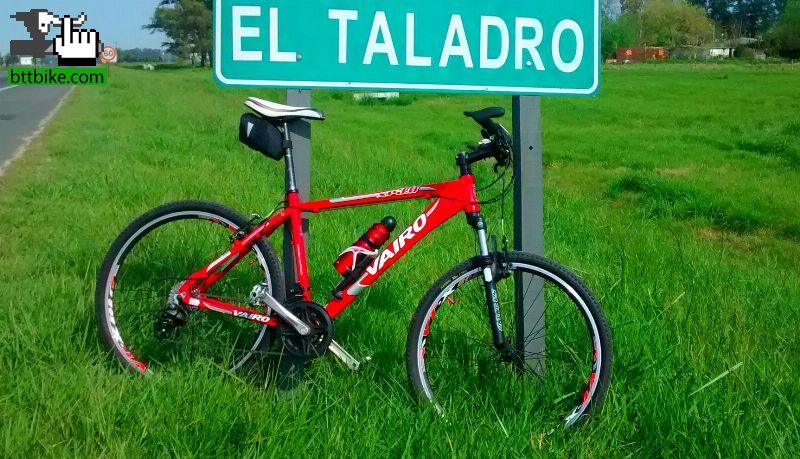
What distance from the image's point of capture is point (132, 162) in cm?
864

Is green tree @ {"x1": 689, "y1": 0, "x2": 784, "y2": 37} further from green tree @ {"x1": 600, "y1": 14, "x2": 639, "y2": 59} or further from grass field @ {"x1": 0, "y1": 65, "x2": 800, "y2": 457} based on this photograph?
grass field @ {"x1": 0, "y1": 65, "x2": 800, "y2": 457}

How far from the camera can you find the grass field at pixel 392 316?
7.72ft

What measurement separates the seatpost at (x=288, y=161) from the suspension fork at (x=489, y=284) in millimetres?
718

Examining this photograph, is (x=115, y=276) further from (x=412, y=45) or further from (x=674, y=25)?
(x=674, y=25)

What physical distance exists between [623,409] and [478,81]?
139 centimetres

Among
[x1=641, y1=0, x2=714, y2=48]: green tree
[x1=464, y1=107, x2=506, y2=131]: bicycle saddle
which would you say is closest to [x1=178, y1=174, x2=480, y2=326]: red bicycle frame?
[x1=464, y1=107, x2=506, y2=131]: bicycle saddle

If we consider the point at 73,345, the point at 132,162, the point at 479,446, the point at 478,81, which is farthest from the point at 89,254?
the point at 132,162

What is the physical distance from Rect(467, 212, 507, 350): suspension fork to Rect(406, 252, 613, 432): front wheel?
0.03m

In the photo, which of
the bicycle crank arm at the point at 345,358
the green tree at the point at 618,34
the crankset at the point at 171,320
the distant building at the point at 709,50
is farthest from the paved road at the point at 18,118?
the distant building at the point at 709,50

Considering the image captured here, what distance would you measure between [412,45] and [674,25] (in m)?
116

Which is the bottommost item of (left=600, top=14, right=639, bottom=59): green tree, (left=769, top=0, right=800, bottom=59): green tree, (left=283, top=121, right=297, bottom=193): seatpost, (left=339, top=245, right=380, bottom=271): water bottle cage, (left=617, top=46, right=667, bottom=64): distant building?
(left=339, top=245, right=380, bottom=271): water bottle cage

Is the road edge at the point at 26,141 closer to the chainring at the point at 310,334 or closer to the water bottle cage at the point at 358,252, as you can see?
the chainring at the point at 310,334

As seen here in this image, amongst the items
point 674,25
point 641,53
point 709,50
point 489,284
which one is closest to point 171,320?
point 489,284

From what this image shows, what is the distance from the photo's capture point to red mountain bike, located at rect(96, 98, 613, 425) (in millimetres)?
2662
